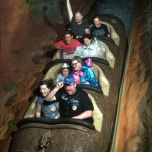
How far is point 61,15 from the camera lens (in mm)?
9477

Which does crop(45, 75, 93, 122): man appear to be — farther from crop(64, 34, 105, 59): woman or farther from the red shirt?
the red shirt

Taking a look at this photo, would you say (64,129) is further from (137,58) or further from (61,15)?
(61,15)

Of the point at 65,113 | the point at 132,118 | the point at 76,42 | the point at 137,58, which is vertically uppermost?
the point at 137,58

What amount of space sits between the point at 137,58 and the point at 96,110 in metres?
2.96

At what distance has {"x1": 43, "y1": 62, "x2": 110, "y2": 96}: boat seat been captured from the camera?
3.99 metres

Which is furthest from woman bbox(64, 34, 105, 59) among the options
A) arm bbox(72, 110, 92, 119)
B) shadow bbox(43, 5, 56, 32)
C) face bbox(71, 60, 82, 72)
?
shadow bbox(43, 5, 56, 32)

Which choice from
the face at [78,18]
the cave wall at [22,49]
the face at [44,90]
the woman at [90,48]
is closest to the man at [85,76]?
the woman at [90,48]

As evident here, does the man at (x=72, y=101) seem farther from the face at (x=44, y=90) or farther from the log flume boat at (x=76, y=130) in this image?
the log flume boat at (x=76, y=130)

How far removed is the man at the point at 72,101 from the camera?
3121mm

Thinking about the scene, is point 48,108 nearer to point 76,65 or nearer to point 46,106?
point 46,106

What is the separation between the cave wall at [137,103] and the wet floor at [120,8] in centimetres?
280

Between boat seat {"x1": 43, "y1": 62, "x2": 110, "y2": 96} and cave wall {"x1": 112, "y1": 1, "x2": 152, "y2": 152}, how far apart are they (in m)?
0.72

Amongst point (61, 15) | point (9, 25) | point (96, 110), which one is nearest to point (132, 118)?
point (96, 110)

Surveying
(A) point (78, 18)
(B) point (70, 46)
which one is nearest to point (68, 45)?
(B) point (70, 46)
